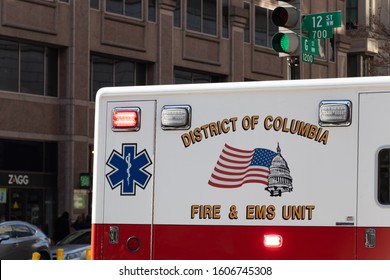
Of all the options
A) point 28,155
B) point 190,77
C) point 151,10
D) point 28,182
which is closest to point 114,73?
point 151,10

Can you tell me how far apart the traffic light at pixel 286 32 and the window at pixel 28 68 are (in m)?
21.8

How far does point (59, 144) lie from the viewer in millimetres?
36156

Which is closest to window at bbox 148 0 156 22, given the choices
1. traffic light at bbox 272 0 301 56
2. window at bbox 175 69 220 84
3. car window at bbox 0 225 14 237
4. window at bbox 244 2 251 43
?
window at bbox 175 69 220 84

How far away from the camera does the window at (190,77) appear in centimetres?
4150

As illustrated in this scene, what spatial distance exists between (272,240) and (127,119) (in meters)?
1.73

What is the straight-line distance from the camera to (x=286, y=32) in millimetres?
13625

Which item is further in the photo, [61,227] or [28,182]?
[28,182]

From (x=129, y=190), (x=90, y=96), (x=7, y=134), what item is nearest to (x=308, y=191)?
(x=129, y=190)

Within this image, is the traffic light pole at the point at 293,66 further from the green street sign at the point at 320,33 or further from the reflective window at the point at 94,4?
the reflective window at the point at 94,4

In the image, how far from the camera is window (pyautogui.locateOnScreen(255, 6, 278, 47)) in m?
45.9

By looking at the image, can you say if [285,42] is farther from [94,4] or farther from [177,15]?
[177,15]
